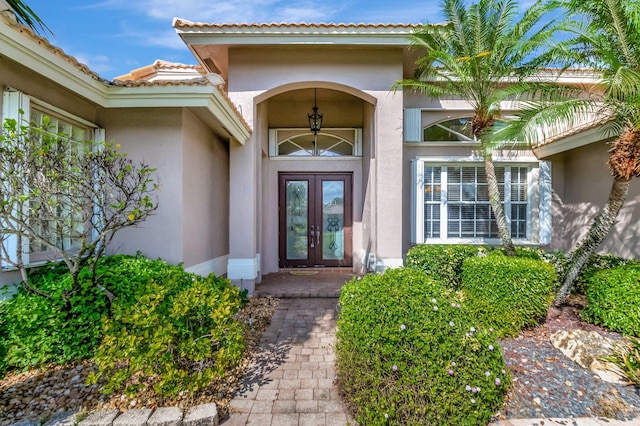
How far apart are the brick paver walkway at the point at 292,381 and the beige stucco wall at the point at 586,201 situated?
21.1 ft

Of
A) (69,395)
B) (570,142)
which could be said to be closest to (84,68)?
(69,395)

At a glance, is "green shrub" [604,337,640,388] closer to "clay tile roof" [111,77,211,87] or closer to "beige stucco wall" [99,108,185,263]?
"beige stucco wall" [99,108,185,263]

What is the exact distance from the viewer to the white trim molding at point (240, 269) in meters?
6.86

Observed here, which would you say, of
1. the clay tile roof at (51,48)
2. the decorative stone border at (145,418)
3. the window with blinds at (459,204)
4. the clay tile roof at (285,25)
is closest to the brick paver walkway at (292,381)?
the decorative stone border at (145,418)

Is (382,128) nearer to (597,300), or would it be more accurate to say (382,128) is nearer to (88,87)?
(597,300)

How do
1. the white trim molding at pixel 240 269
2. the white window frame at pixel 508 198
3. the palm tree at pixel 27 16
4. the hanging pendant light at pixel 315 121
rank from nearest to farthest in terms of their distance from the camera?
the palm tree at pixel 27 16, the white trim molding at pixel 240 269, the white window frame at pixel 508 198, the hanging pendant light at pixel 315 121

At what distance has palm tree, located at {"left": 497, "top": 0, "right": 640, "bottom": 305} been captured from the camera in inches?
177

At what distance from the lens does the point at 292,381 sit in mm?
3711

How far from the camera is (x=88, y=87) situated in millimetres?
4617

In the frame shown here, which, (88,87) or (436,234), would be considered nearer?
(88,87)

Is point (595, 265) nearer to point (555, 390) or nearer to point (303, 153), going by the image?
point (555, 390)

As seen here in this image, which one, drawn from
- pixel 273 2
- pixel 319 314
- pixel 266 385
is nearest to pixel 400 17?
pixel 273 2

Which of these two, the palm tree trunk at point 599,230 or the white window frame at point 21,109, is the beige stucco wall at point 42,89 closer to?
the white window frame at point 21,109

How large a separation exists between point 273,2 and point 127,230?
6702 mm
